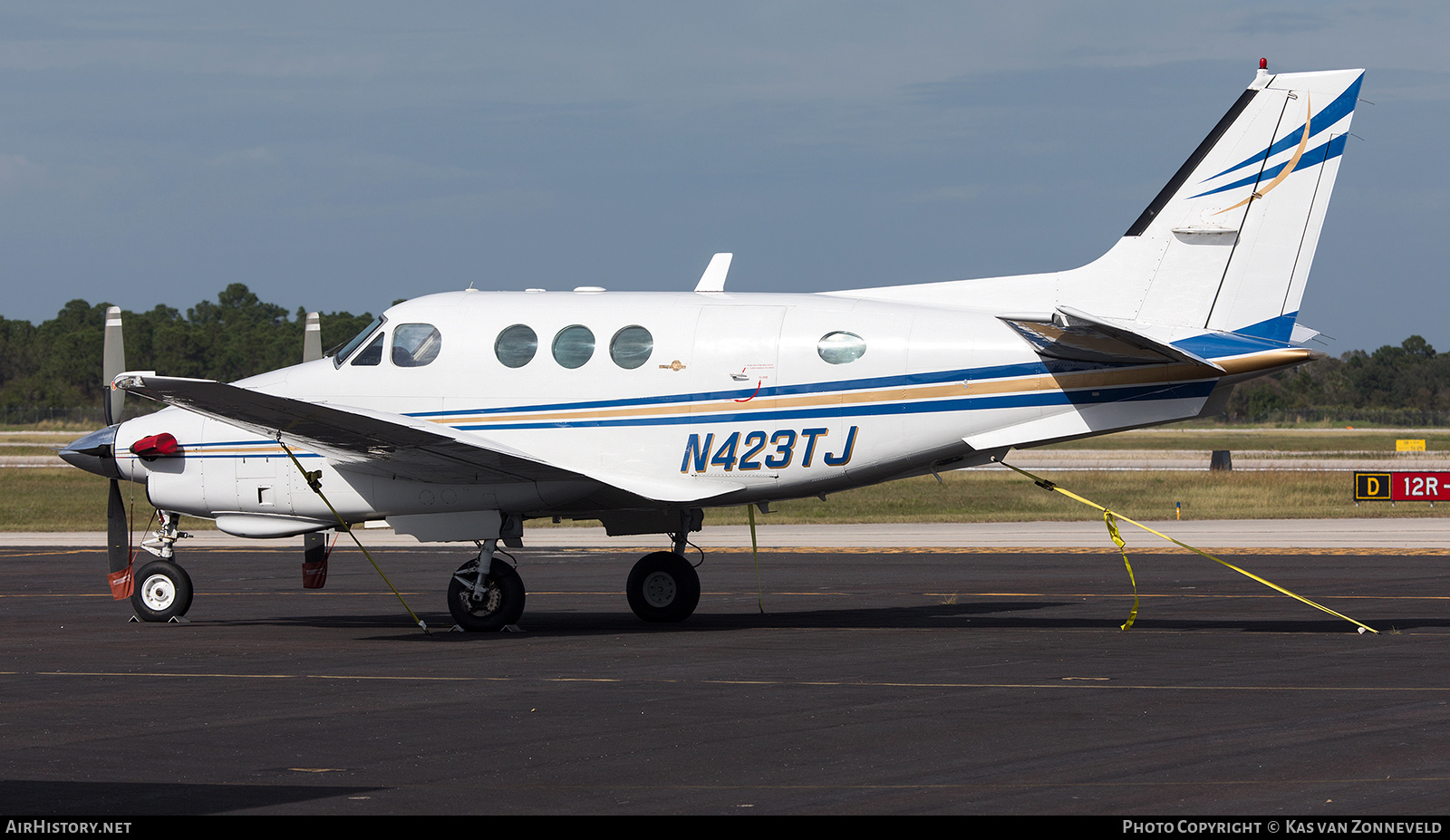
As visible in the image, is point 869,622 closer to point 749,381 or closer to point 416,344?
point 749,381

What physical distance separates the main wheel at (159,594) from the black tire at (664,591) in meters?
5.67

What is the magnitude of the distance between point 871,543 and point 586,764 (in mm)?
21641

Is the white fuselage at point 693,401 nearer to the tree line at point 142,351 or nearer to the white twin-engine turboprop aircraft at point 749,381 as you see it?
the white twin-engine turboprop aircraft at point 749,381

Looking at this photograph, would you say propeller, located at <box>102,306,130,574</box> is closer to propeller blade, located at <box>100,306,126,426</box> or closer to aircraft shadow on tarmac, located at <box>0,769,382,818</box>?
propeller blade, located at <box>100,306,126,426</box>

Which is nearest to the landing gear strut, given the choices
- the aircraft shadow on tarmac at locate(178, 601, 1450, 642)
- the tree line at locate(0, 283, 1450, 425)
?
the aircraft shadow on tarmac at locate(178, 601, 1450, 642)

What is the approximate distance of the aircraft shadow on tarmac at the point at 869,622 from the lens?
17797mm

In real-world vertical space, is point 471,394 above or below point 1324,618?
above

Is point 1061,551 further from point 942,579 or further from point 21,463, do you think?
point 21,463

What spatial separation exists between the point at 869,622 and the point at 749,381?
3.72m

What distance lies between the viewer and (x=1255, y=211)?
16.9 metres

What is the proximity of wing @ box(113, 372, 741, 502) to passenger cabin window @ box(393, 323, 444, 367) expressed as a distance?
0.69 m
